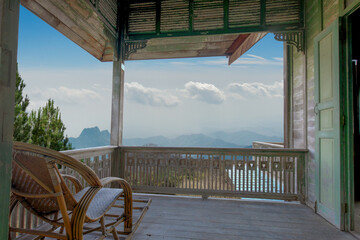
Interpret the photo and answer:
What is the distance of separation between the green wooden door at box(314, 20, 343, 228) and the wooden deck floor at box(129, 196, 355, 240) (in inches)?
9.5

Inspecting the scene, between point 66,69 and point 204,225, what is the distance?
30341mm

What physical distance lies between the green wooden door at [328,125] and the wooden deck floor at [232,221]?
0.79ft

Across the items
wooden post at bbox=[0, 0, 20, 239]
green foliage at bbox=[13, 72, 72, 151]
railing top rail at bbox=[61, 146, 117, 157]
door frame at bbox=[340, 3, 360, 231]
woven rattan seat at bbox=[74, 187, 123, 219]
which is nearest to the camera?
wooden post at bbox=[0, 0, 20, 239]

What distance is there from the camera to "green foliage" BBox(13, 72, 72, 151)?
12.0 metres

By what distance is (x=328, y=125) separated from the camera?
2.48 metres

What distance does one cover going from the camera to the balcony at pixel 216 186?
2297mm

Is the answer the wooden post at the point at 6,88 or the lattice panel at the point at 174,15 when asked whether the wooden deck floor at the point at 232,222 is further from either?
the lattice panel at the point at 174,15

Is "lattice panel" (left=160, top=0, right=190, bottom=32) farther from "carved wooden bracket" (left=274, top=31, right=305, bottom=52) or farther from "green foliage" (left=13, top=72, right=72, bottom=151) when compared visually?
"green foliage" (left=13, top=72, right=72, bottom=151)

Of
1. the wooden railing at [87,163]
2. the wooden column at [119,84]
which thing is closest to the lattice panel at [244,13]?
the wooden column at [119,84]

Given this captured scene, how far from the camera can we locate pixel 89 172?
4.02 feet

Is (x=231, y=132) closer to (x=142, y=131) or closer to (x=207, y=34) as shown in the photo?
(x=142, y=131)

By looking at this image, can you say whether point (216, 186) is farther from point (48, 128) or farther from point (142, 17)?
point (48, 128)

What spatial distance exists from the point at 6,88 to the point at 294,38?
3646 millimetres

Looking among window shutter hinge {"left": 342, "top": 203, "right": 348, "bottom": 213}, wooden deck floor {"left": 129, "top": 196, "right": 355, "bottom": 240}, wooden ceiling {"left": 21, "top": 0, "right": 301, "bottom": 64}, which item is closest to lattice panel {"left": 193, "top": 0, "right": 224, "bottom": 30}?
wooden ceiling {"left": 21, "top": 0, "right": 301, "bottom": 64}
